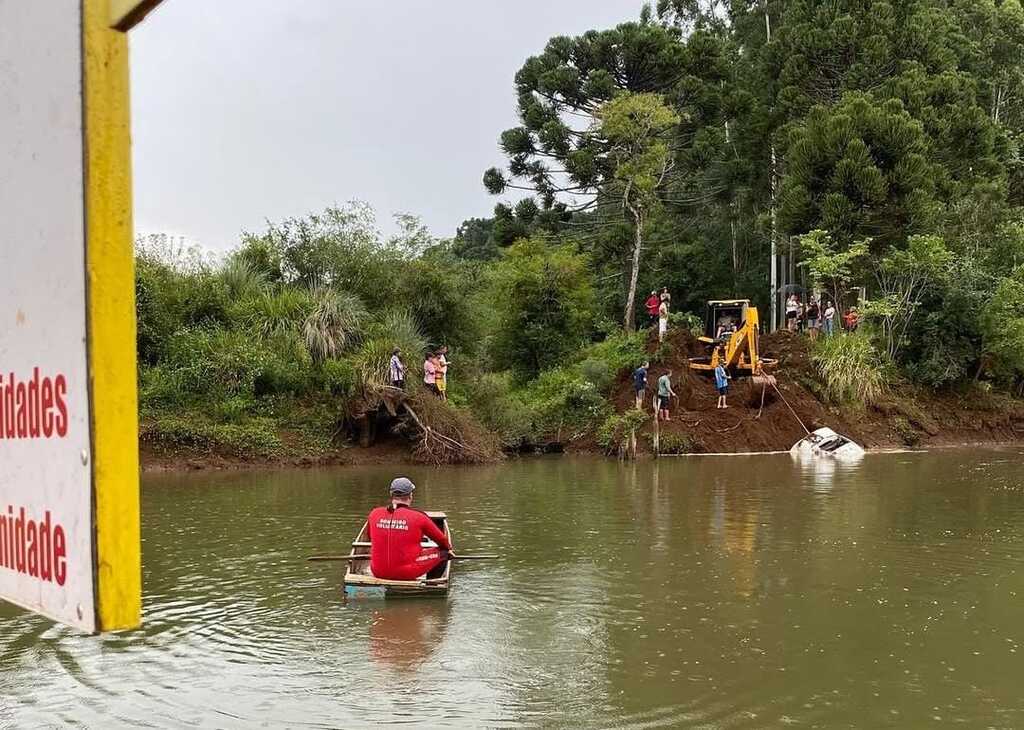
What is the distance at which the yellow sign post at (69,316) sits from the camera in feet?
4.20

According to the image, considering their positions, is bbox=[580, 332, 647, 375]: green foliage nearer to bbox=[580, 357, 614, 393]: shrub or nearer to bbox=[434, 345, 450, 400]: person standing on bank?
bbox=[580, 357, 614, 393]: shrub

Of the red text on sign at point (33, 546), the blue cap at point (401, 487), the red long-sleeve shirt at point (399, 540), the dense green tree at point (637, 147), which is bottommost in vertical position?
the red long-sleeve shirt at point (399, 540)

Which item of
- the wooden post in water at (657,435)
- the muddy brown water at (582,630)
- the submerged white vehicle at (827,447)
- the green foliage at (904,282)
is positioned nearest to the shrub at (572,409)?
the wooden post in water at (657,435)

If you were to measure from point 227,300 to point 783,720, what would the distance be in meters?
22.4

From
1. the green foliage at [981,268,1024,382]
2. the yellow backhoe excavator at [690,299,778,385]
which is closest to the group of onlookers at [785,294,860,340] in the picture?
the yellow backhoe excavator at [690,299,778,385]

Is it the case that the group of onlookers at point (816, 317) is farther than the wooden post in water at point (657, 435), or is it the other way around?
the group of onlookers at point (816, 317)

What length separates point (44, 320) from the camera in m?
1.38

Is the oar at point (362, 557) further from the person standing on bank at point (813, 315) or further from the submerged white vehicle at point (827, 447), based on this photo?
the person standing on bank at point (813, 315)

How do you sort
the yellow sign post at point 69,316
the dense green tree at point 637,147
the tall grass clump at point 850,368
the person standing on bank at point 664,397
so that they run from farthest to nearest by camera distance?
the dense green tree at point 637,147, the tall grass clump at point 850,368, the person standing on bank at point 664,397, the yellow sign post at point 69,316

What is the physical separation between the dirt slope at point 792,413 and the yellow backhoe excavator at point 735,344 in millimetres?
412

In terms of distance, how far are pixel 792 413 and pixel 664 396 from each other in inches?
146

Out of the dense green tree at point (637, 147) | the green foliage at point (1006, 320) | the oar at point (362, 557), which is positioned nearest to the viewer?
the oar at point (362, 557)

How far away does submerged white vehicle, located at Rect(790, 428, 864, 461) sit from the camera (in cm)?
2447

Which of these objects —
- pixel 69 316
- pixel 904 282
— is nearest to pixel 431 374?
pixel 904 282
